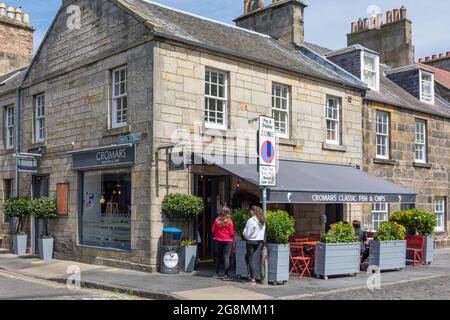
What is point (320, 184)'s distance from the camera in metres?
14.3

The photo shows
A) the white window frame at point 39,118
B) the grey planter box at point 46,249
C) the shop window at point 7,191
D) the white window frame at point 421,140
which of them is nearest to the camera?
the grey planter box at point 46,249

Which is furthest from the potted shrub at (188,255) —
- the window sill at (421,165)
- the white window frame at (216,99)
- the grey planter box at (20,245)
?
the window sill at (421,165)

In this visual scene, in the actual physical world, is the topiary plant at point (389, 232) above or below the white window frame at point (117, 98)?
below

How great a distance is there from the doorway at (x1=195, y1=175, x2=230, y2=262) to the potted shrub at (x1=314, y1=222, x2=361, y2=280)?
344 cm

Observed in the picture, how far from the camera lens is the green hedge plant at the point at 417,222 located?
16094 millimetres

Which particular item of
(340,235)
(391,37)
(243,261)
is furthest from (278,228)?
(391,37)

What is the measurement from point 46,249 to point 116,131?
4428mm

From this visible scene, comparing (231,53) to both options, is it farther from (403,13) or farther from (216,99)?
(403,13)

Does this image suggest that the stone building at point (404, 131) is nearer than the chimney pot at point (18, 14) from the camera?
Yes

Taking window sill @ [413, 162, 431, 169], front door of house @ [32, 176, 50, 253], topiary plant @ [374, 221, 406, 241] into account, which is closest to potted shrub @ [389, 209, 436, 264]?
topiary plant @ [374, 221, 406, 241]

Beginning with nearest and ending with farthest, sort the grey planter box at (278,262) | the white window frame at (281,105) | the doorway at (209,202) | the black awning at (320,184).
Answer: the grey planter box at (278,262) → the black awning at (320,184) → the doorway at (209,202) → the white window frame at (281,105)

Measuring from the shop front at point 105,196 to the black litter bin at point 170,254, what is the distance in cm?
140

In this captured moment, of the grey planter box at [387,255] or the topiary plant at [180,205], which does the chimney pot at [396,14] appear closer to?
the grey planter box at [387,255]

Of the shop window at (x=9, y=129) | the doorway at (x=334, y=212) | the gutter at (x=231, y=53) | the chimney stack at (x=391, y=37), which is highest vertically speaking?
the chimney stack at (x=391, y=37)
